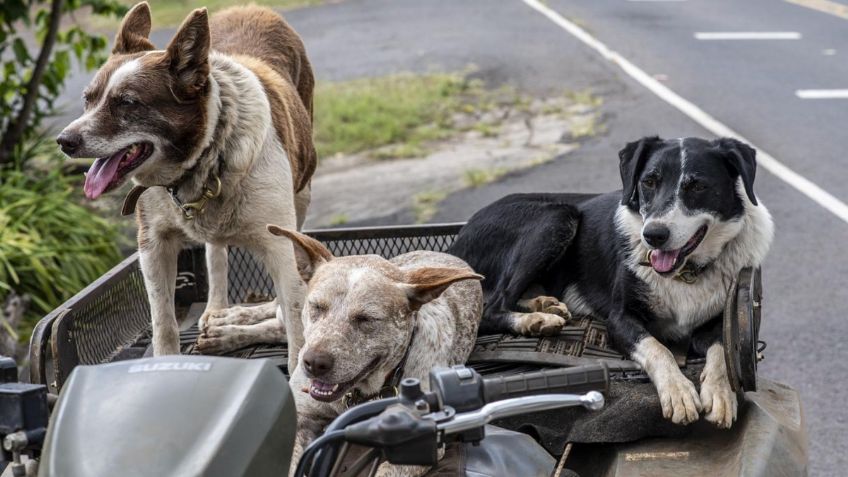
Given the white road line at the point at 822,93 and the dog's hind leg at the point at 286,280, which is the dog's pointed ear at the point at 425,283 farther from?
the white road line at the point at 822,93

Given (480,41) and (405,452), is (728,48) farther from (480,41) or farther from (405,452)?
(405,452)

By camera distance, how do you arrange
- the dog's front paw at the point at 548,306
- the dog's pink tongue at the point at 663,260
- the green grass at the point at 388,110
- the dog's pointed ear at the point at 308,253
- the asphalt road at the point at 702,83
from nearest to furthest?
the dog's pointed ear at the point at 308,253 < the dog's pink tongue at the point at 663,260 < the dog's front paw at the point at 548,306 < the asphalt road at the point at 702,83 < the green grass at the point at 388,110

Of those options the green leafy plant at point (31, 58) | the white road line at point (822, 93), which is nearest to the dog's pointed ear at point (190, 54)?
the green leafy plant at point (31, 58)

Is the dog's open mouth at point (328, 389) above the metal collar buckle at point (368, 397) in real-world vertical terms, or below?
above

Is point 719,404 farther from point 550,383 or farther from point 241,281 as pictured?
point 241,281

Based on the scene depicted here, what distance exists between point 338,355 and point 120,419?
91cm

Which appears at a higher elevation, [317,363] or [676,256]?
[317,363]

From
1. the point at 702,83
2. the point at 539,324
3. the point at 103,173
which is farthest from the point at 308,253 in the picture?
the point at 702,83

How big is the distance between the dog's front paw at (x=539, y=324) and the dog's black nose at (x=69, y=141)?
1.49 meters

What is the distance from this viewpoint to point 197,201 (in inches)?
140

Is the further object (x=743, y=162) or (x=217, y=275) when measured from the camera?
(x=217, y=275)

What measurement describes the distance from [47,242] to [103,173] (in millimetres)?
3671

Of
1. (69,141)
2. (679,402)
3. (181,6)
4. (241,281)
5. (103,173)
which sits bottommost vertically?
(181,6)

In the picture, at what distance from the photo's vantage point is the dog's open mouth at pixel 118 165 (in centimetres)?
338
